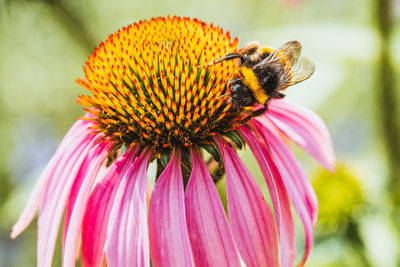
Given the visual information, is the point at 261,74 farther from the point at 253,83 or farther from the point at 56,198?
the point at 56,198

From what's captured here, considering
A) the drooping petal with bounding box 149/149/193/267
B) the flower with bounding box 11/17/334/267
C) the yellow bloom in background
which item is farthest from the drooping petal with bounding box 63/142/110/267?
the yellow bloom in background

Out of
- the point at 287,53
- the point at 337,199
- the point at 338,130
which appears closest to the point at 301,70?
the point at 287,53

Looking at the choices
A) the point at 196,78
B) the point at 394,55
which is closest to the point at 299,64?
the point at 196,78

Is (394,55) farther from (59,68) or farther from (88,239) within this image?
(59,68)

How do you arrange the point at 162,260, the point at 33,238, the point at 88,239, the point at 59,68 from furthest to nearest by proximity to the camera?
1. the point at 59,68
2. the point at 33,238
3. the point at 88,239
4. the point at 162,260

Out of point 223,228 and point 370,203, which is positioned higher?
point 223,228

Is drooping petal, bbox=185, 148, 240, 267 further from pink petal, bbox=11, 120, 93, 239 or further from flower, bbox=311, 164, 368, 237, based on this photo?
flower, bbox=311, 164, 368, 237

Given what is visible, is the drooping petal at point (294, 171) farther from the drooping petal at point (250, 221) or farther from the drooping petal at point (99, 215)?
the drooping petal at point (99, 215)
